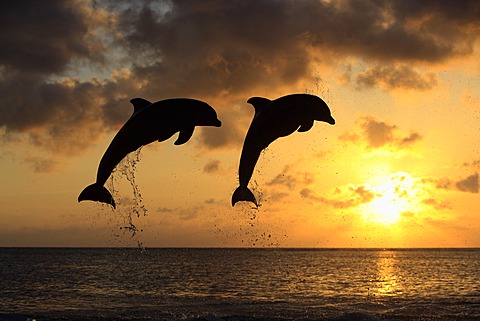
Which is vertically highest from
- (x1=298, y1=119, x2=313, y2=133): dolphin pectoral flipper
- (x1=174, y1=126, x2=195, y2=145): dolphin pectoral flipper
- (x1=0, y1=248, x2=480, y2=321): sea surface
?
(x1=298, y1=119, x2=313, y2=133): dolphin pectoral flipper

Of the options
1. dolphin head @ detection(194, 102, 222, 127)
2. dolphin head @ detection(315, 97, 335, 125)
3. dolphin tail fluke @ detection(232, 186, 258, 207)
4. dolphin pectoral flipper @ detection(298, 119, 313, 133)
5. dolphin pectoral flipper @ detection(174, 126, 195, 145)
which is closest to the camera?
dolphin head @ detection(194, 102, 222, 127)

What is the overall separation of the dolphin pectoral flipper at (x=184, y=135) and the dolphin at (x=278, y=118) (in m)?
1.51

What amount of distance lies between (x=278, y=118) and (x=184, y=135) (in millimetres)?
2388

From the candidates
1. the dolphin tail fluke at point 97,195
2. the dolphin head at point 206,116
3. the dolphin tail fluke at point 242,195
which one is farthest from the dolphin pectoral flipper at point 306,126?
the dolphin tail fluke at point 97,195

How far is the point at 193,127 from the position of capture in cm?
1554

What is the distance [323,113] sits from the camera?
15.8 metres

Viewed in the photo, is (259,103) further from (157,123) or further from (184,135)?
(157,123)

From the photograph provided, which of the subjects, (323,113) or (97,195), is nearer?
(323,113)

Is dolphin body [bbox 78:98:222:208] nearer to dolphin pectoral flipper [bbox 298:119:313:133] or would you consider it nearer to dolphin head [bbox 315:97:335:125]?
dolphin pectoral flipper [bbox 298:119:313:133]

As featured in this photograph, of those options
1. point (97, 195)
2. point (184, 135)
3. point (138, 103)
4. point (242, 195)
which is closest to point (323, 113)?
point (242, 195)

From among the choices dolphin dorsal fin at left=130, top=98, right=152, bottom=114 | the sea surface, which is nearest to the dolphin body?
dolphin dorsal fin at left=130, top=98, right=152, bottom=114

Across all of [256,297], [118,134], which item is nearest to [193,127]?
[118,134]

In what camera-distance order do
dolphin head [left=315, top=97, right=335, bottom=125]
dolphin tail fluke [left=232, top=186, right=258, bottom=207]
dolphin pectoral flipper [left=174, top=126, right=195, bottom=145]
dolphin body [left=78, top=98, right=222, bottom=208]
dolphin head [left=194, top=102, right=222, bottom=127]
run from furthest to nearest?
dolphin tail fluke [left=232, top=186, right=258, bottom=207], dolphin head [left=315, top=97, right=335, bottom=125], dolphin pectoral flipper [left=174, top=126, right=195, bottom=145], dolphin head [left=194, top=102, right=222, bottom=127], dolphin body [left=78, top=98, right=222, bottom=208]

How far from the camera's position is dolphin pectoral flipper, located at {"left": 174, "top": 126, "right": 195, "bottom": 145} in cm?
1552
